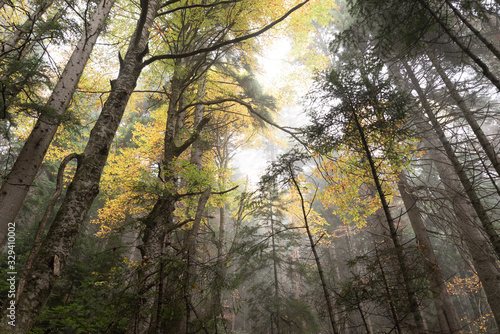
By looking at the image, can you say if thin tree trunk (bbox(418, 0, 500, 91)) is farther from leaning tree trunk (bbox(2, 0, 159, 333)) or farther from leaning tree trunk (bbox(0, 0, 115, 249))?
leaning tree trunk (bbox(0, 0, 115, 249))

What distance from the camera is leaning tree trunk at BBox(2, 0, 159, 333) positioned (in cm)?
184

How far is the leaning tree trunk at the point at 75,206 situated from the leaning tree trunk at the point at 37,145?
1.11m

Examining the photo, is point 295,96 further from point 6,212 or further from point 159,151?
point 6,212

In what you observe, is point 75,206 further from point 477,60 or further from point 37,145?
point 477,60

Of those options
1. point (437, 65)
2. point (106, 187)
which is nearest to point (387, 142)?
point (437, 65)

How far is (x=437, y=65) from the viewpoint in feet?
18.8

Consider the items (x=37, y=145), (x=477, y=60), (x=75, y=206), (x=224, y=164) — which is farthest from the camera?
(x=224, y=164)

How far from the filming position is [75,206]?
233cm

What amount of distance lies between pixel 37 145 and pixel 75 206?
3.68m

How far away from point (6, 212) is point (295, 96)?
12.6 metres

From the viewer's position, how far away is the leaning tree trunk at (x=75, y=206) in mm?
1845

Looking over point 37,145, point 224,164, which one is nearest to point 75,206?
point 37,145

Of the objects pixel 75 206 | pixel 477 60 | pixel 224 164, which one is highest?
pixel 224 164

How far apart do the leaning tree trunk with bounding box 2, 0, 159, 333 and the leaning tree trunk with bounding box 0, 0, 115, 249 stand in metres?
1.11
